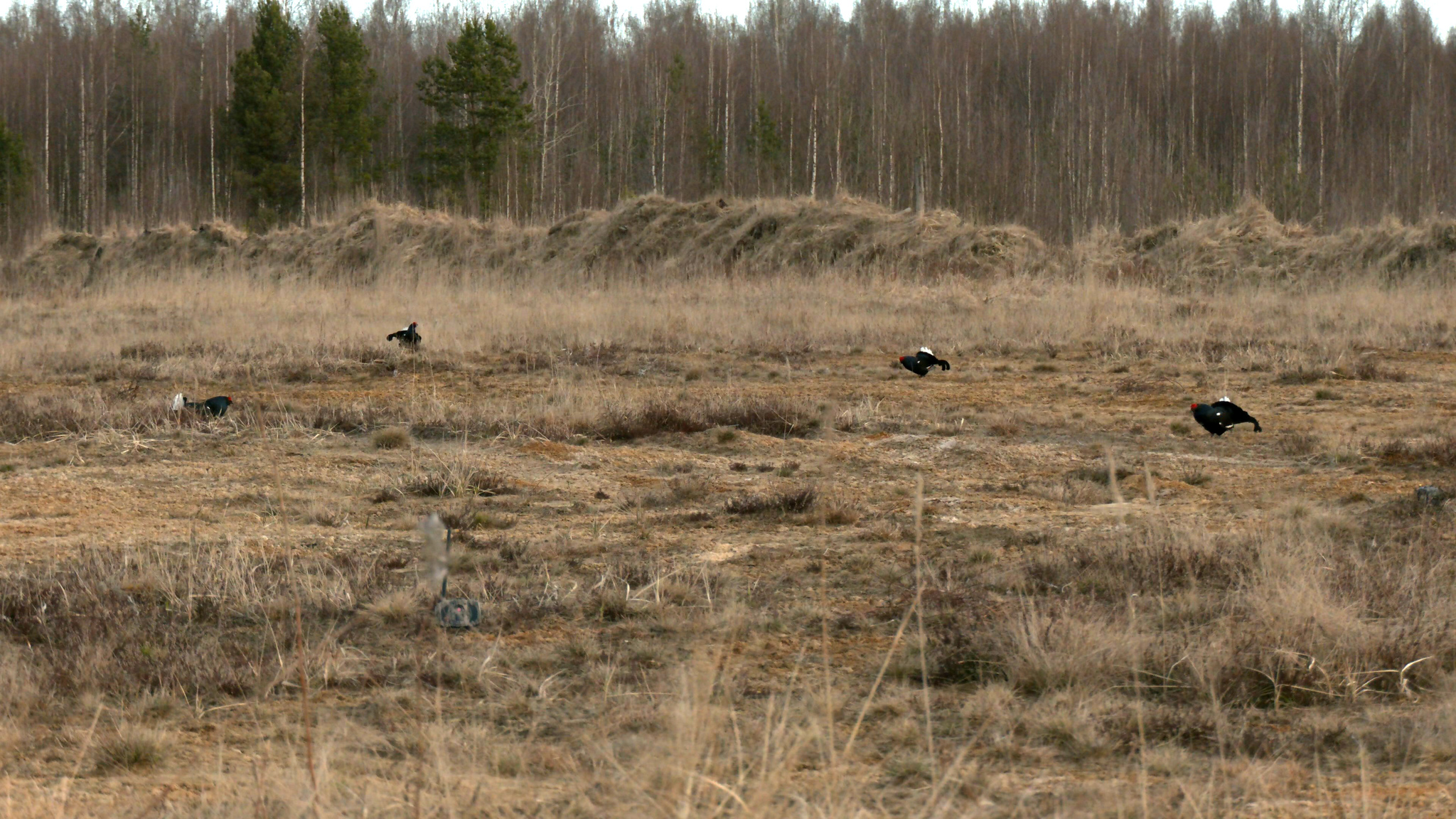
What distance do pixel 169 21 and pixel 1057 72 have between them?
3980cm

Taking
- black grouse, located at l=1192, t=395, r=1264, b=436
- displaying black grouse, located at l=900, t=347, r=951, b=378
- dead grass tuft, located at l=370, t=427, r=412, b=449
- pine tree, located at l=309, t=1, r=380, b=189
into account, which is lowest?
dead grass tuft, located at l=370, t=427, r=412, b=449

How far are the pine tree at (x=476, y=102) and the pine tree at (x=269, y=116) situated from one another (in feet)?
14.3

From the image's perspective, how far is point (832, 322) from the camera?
1413cm

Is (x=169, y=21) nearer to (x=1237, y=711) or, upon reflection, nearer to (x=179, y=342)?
(x=179, y=342)

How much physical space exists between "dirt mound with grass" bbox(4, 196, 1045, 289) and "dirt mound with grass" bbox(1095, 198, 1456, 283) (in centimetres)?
170

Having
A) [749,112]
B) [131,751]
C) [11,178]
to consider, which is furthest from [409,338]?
[749,112]

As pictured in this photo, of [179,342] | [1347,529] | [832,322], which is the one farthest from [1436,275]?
[179,342]

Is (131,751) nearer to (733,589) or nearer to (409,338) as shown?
(733,589)

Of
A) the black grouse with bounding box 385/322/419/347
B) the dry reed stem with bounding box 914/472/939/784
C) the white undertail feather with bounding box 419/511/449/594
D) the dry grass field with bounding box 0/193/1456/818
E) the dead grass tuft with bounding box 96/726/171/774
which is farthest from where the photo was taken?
the black grouse with bounding box 385/322/419/347

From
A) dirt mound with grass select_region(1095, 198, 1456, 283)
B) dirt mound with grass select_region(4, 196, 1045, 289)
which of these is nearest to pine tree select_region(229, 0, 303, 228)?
dirt mound with grass select_region(4, 196, 1045, 289)

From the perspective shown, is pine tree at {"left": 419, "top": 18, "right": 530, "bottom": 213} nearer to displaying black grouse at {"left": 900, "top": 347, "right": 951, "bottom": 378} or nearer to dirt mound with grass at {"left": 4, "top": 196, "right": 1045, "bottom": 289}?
dirt mound with grass at {"left": 4, "top": 196, "right": 1045, "bottom": 289}

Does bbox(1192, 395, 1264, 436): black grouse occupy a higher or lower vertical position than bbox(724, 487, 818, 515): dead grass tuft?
higher

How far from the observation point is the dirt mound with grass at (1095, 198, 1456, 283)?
60.3ft

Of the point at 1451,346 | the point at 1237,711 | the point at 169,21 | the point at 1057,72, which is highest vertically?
the point at 169,21
